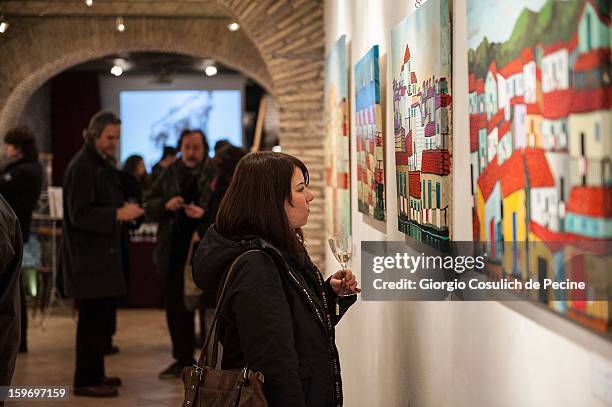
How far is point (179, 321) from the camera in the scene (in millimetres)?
6809

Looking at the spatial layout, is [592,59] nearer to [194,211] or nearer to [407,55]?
[407,55]

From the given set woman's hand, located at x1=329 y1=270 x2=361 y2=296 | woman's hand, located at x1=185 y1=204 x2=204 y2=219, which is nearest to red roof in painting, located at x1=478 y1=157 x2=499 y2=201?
woman's hand, located at x1=329 y1=270 x2=361 y2=296

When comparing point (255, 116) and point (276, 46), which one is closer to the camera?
point (276, 46)

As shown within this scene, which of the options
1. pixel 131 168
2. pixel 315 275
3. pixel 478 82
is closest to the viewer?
pixel 478 82

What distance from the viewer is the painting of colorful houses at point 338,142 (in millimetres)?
5020

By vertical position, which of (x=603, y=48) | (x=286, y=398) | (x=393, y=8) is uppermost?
(x=393, y=8)

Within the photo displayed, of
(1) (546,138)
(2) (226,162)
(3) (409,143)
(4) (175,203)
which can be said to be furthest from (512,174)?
(4) (175,203)

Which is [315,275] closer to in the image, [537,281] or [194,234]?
[537,281]

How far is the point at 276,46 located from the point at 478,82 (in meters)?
5.66

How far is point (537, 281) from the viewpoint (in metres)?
1.69

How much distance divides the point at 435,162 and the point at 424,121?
0.56 feet

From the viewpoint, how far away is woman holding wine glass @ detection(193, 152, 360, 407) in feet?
8.00

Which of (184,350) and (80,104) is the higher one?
(80,104)

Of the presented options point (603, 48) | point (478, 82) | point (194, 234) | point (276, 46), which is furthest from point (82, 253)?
point (603, 48)
